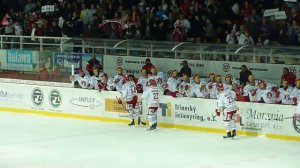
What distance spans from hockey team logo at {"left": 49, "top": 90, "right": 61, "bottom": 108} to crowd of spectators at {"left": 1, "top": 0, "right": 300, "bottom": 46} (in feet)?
10.8

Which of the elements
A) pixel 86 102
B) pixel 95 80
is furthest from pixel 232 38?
pixel 86 102

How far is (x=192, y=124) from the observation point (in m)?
19.8

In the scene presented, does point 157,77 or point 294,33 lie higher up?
point 294,33

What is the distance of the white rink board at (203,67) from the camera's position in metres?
20.6

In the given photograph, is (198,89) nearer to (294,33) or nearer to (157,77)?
(157,77)

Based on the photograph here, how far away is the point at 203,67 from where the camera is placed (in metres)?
21.9

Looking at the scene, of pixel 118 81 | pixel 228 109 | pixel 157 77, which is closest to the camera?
pixel 228 109

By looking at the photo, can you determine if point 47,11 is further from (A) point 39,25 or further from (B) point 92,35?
(B) point 92,35

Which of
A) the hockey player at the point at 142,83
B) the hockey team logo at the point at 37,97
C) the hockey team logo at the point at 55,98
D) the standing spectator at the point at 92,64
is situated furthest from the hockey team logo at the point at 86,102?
the standing spectator at the point at 92,64

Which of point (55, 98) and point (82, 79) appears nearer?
point (82, 79)

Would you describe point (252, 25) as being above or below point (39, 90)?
above

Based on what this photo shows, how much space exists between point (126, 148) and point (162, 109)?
3.03 metres

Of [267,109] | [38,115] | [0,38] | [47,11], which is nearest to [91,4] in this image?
[47,11]

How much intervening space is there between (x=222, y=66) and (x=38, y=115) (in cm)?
560
